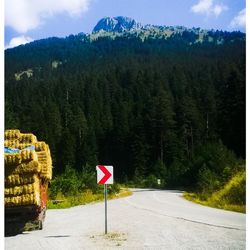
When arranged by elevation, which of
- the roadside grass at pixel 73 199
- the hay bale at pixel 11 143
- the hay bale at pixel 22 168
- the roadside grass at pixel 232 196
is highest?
the hay bale at pixel 11 143

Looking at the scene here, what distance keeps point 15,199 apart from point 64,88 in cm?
11895

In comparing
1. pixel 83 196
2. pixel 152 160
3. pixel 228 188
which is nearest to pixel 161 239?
pixel 228 188

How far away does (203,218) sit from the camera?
1642 cm

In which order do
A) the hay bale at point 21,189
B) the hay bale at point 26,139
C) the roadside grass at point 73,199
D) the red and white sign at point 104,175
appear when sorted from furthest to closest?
the roadside grass at point 73,199 < the hay bale at point 26,139 < the red and white sign at point 104,175 < the hay bale at point 21,189

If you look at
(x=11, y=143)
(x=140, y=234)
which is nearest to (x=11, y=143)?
(x=11, y=143)

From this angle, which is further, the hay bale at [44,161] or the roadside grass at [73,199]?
the roadside grass at [73,199]

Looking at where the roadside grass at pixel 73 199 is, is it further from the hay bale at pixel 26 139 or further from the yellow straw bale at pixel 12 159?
the yellow straw bale at pixel 12 159

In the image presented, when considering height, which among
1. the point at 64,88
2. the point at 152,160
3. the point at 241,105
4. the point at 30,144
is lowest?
the point at 152,160

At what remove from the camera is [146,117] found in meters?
86.1

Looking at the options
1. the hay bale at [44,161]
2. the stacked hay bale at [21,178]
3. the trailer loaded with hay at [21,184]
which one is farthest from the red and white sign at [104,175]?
the stacked hay bale at [21,178]

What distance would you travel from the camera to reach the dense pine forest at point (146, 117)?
53906 millimetres

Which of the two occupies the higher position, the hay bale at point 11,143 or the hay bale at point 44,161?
the hay bale at point 11,143

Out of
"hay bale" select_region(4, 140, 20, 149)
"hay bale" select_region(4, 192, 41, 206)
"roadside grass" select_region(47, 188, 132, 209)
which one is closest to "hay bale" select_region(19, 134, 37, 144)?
"hay bale" select_region(4, 140, 20, 149)

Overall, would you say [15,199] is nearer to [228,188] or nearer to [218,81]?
[228,188]
